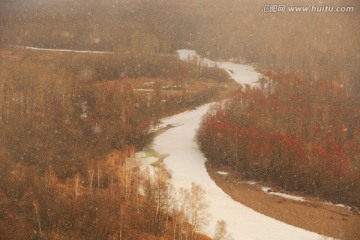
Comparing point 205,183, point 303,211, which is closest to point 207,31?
point 205,183

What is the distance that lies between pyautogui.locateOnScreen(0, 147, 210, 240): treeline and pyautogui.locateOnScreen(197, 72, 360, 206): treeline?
9350mm

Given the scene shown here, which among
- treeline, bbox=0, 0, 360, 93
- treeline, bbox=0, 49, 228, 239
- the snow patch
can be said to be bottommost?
the snow patch

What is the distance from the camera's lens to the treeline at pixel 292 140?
38.9 meters

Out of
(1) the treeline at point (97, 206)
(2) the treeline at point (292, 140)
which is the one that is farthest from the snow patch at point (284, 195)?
(1) the treeline at point (97, 206)

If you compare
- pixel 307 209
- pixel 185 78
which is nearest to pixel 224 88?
pixel 185 78

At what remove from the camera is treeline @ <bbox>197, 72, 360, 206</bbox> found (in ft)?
128

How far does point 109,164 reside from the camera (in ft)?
126

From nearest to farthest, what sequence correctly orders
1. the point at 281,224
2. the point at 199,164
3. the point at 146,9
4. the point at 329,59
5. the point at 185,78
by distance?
the point at 281,224, the point at 199,164, the point at 185,78, the point at 329,59, the point at 146,9

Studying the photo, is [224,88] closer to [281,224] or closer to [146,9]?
[281,224]

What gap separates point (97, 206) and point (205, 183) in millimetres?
11239

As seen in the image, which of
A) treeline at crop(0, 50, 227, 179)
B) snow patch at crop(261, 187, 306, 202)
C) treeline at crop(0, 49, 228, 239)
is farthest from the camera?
treeline at crop(0, 50, 227, 179)

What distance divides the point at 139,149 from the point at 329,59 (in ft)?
179

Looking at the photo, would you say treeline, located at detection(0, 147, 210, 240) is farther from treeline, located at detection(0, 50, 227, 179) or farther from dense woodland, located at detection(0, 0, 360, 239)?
treeline, located at detection(0, 50, 227, 179)

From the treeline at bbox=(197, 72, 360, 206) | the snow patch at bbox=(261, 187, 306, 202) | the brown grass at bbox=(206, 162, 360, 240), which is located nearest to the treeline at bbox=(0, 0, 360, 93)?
the treeline at bbox=(197, 72, 360, 206)
